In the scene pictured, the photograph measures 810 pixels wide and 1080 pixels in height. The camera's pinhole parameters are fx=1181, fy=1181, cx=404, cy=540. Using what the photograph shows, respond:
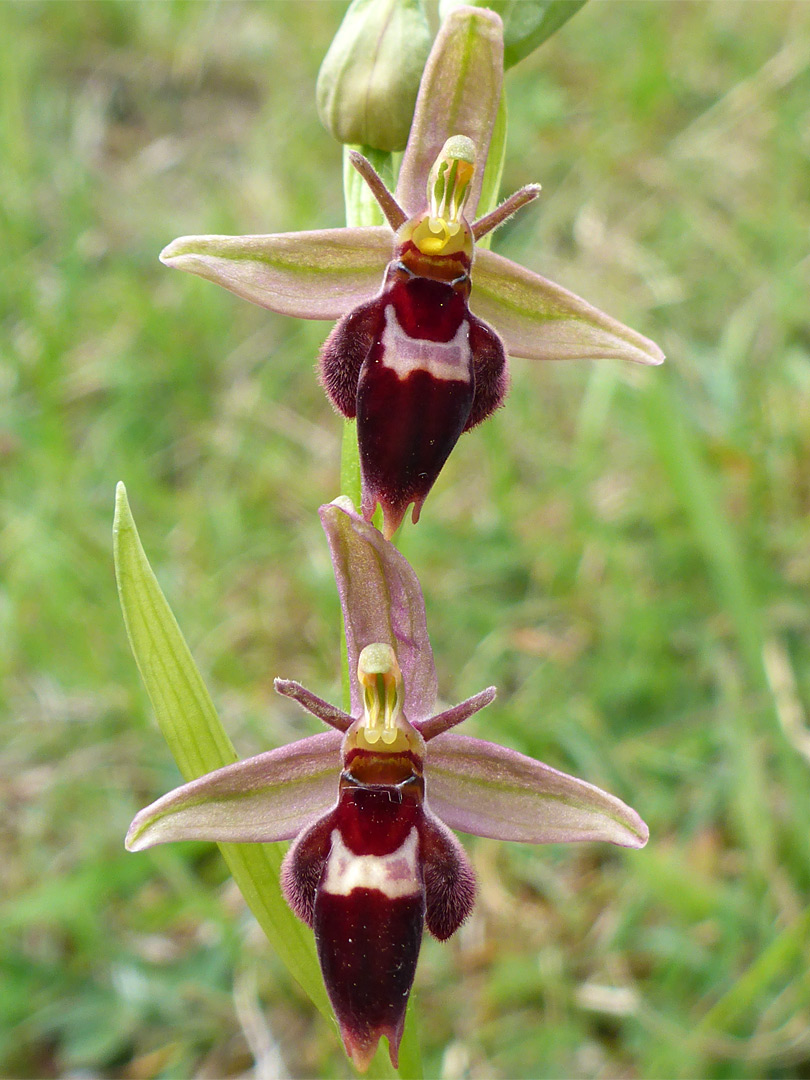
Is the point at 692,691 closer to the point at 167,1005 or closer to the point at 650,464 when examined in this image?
the point at 650,464

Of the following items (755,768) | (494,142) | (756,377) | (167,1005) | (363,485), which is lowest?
(167,1005)

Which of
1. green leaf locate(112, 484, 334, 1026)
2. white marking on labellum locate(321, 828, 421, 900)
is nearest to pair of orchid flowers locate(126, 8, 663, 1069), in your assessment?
white marking on labellum locate(321, 828, 421, 900)

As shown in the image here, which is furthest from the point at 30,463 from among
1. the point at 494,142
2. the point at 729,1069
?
the point at 729,1069

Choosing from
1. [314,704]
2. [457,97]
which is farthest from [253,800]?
[457,97]

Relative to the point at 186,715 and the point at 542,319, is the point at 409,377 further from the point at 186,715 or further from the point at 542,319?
the point at 186,715

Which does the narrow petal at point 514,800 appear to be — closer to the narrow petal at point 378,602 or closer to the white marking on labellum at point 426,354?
the narrow petal at point 378,602

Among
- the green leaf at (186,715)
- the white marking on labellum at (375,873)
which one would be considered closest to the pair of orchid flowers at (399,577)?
the white marking on labellum at (375,873)
